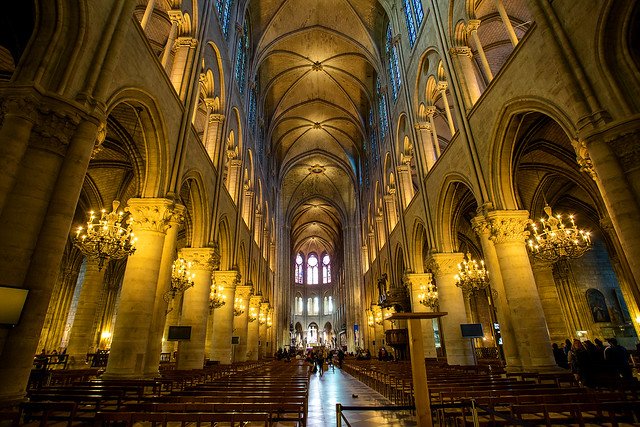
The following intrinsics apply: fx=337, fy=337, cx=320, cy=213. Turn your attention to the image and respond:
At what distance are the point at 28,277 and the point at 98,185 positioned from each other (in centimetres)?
1383

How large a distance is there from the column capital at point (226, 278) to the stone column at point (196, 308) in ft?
10.6

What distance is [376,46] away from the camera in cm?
→ 2309

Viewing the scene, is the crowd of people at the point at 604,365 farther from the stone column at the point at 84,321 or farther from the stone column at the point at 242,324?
the stone column at the point at 84,321

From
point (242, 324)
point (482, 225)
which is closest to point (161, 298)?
point (482, 225)

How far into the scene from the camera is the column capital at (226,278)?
52.5 ft

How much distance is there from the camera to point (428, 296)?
15398 mm

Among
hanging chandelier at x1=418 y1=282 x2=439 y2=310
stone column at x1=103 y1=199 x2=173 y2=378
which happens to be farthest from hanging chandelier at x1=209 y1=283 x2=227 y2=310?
hanging chandelier at x1=418 y1=282 x2=439 y2=310

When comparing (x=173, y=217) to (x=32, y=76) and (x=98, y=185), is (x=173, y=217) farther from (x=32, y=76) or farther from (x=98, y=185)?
(x=98, y=185)

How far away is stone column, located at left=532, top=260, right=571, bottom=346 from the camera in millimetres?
16406

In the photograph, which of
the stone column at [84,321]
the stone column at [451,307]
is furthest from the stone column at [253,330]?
the stone column at [451,307]

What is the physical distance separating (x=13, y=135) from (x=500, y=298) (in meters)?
11.0

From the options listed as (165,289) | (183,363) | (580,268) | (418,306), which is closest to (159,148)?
(165,289)

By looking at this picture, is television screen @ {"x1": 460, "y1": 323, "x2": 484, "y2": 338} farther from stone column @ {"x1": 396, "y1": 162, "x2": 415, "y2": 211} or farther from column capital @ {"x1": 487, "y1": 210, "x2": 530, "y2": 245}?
stone column @ {"x1": 396, "y1": 162, "x2": 415, "y2": 211}

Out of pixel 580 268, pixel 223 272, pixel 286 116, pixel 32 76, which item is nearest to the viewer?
pixel 32 76
